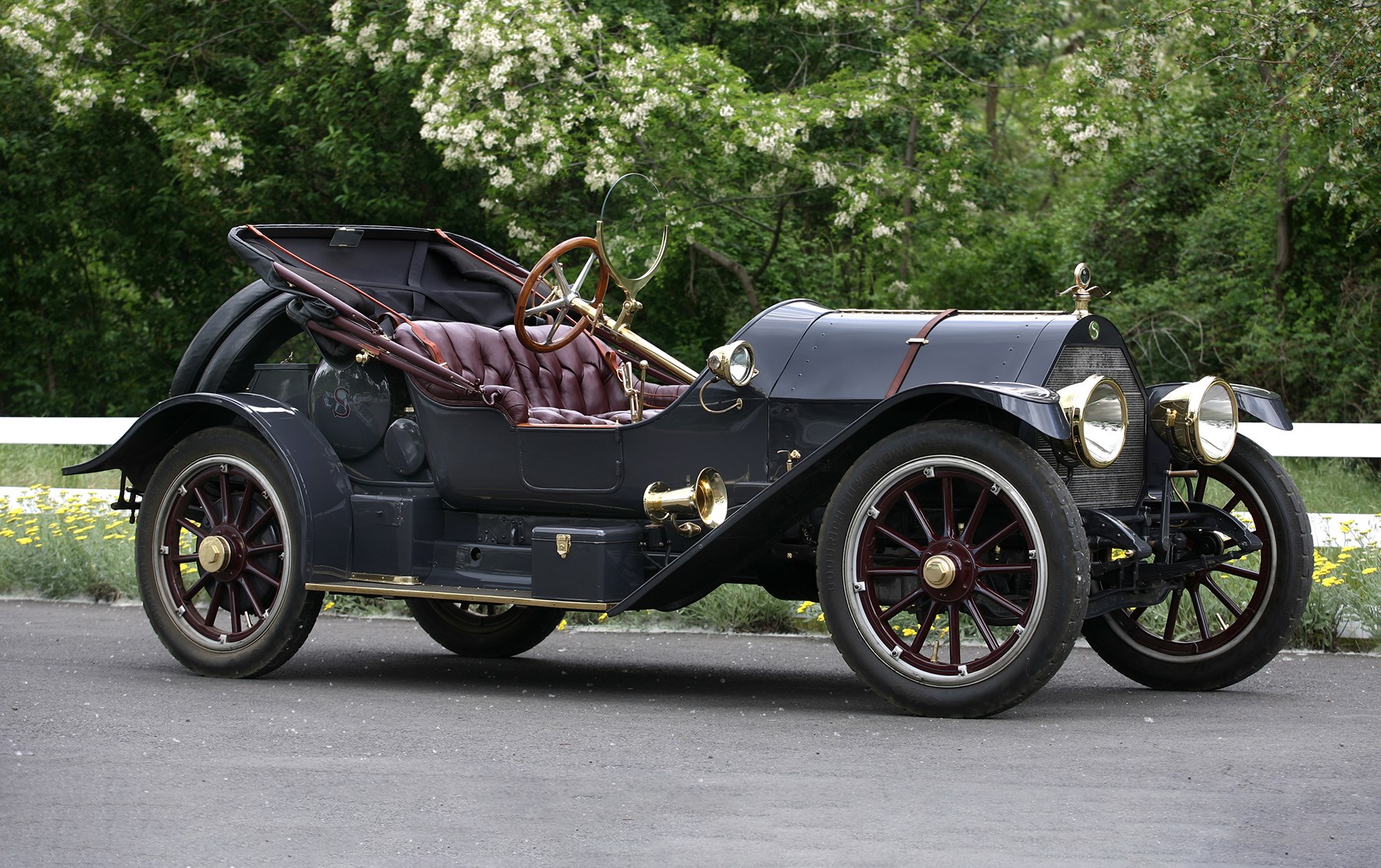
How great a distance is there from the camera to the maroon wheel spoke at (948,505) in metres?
5.95

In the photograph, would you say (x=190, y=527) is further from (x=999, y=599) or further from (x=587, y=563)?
(x=999, y=599)

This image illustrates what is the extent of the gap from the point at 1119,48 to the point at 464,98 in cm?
557

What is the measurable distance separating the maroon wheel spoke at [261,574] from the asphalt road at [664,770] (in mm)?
445

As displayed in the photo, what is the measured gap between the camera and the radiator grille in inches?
249

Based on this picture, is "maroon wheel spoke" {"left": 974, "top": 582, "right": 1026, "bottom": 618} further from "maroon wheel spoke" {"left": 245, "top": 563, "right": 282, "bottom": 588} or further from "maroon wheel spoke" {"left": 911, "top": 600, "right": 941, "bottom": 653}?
"maroon wheel spoke" {"left": 245, "top": 563, "right": 282, "bottom": 588}

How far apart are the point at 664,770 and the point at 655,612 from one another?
15.0ft

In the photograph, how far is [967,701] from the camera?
19.3 ft

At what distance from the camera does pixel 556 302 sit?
7535 millimetres

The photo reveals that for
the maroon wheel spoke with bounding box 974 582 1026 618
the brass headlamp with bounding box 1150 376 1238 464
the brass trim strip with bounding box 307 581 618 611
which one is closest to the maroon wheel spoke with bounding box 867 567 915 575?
the maroon wheel spoke with bounding box 974 582 1026 618

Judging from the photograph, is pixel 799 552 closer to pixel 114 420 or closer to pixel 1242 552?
pixel 1242 552

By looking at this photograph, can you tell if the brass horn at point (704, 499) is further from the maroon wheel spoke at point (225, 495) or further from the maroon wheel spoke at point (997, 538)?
the maroon wheel spoke at point (225, 495)

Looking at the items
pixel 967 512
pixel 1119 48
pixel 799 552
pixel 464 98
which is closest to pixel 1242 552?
pixel 967 512

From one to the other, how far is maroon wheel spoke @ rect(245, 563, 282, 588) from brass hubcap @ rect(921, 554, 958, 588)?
9.59 ft

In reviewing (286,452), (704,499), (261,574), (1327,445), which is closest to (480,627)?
(261,574)
